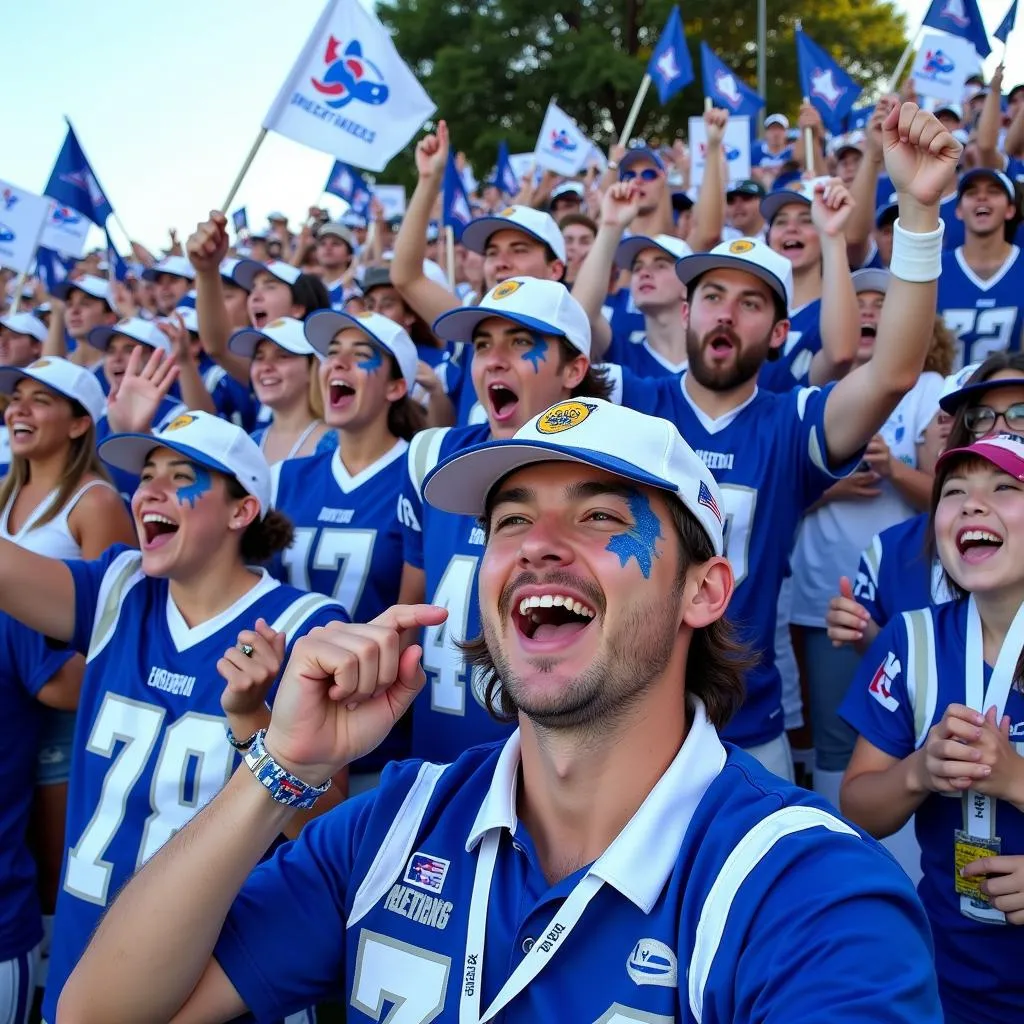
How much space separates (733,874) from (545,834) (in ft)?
1.47

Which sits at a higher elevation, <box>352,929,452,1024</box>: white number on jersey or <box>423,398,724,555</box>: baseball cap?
<box>423,398,724,555</box>: baseball cap

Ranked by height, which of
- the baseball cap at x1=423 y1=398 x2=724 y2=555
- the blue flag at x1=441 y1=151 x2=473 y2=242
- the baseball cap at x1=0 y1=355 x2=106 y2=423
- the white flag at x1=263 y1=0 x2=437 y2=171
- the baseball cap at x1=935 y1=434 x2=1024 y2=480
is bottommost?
the baseball cap at x1=0 y1=355 x2=106 y2=423

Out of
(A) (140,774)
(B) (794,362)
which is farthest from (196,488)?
(B) (794,362)

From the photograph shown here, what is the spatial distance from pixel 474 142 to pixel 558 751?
29707 mm

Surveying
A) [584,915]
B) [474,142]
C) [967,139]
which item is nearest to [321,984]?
[584,915]

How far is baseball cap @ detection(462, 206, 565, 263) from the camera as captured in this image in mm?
5223

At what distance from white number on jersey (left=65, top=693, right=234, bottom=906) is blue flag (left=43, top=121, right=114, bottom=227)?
7.69 metres

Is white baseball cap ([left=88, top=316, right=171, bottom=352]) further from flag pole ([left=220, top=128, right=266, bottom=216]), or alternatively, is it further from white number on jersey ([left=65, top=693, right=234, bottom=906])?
white number on jersey ([left=65, top=693, right=234, bottom=906])

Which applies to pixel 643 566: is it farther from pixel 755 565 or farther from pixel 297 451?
pixel 297 451

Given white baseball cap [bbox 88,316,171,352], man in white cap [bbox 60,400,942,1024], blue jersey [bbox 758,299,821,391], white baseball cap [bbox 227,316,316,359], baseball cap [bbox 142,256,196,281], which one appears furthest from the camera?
baseball cap [bbox 142,256,196,281]

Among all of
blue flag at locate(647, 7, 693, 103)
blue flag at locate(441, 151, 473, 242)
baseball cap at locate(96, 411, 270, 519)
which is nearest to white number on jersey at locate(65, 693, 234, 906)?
baseball cap at locate(96, 411, 270, 519)

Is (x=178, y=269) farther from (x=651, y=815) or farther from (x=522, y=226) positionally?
(x=651, y=815)

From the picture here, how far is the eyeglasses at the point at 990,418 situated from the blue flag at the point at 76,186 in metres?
8.56

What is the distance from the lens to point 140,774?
2998 millimetres
